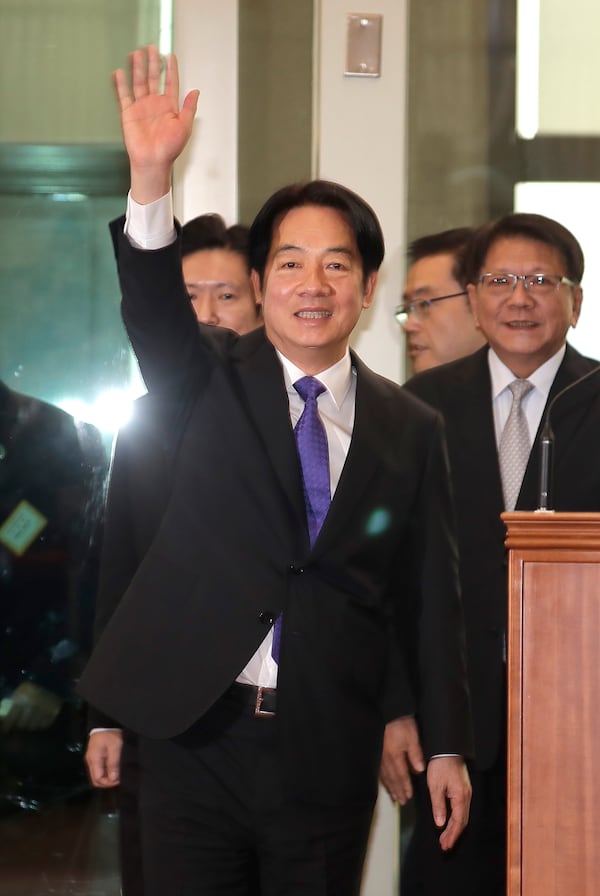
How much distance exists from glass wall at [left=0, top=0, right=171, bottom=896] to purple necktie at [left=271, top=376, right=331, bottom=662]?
1278 millimetres

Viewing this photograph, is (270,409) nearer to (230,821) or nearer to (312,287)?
(312,287)

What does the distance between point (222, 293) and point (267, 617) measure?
1.13 m

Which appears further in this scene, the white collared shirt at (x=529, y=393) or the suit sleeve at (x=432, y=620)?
the white collared shirt at (x=529, y=393)

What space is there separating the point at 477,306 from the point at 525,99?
769 mm

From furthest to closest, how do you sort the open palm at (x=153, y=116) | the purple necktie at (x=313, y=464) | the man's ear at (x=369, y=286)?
the man's ear at (x=369, y=286) → the purple necktie at (x=313, y=464) → the open palm at (x=153, y=116)

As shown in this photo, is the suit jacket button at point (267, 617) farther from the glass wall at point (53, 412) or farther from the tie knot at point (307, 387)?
the glass wall at point (53, 412)

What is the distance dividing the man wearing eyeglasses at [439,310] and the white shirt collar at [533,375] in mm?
282

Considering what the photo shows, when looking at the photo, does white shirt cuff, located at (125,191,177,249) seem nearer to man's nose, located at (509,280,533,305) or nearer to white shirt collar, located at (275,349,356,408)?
white shirt collar, located at (275,349,356,408)

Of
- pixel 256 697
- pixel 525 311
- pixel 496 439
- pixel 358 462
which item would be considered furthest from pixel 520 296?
pixel 256 697

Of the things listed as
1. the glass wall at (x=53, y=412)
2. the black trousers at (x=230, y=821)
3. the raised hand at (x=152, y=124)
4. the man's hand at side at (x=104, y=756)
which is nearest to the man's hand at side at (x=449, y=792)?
the black trousers at (x=230, y=821)

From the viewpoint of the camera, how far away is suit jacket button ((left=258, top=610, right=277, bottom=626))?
1.81 m

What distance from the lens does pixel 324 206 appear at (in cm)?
209

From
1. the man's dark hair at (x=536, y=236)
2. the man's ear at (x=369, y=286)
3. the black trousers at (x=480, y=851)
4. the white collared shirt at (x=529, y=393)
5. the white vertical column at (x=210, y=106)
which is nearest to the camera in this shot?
the man's ear at (x=369, y=286)

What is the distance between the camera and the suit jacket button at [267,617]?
181cm
